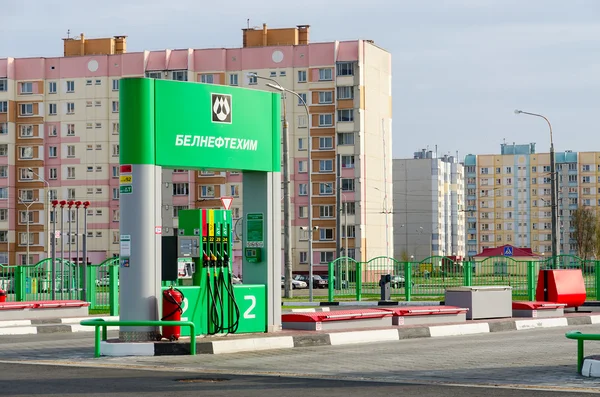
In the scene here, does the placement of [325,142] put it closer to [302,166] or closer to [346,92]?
[302,166]

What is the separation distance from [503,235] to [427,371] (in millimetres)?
187381

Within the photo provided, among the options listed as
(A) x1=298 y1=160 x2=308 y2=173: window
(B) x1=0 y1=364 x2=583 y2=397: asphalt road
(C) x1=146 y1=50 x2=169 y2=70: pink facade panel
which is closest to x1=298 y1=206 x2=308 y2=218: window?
(A) x1=298 y1=160 x2=308 y2=173: window

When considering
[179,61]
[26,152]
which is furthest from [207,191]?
[26,152]

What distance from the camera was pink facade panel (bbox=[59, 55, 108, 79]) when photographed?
107750 mm

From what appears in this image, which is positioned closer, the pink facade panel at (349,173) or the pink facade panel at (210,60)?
the pink facade panel at (349,173)

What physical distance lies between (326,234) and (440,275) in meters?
65.7

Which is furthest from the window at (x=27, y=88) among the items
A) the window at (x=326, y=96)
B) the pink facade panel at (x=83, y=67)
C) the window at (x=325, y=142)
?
the window at (x=325, y=142)

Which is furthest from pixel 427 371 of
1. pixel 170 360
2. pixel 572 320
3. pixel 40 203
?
pixel 40 203

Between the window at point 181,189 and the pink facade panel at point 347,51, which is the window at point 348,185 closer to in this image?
the pink facade panel at point 347,51

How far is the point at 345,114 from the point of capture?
105 metres

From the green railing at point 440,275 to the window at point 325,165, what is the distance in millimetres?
62971

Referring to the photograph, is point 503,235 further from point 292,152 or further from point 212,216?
point 212,216

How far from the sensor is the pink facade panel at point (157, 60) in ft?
349

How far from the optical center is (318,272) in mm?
102875
